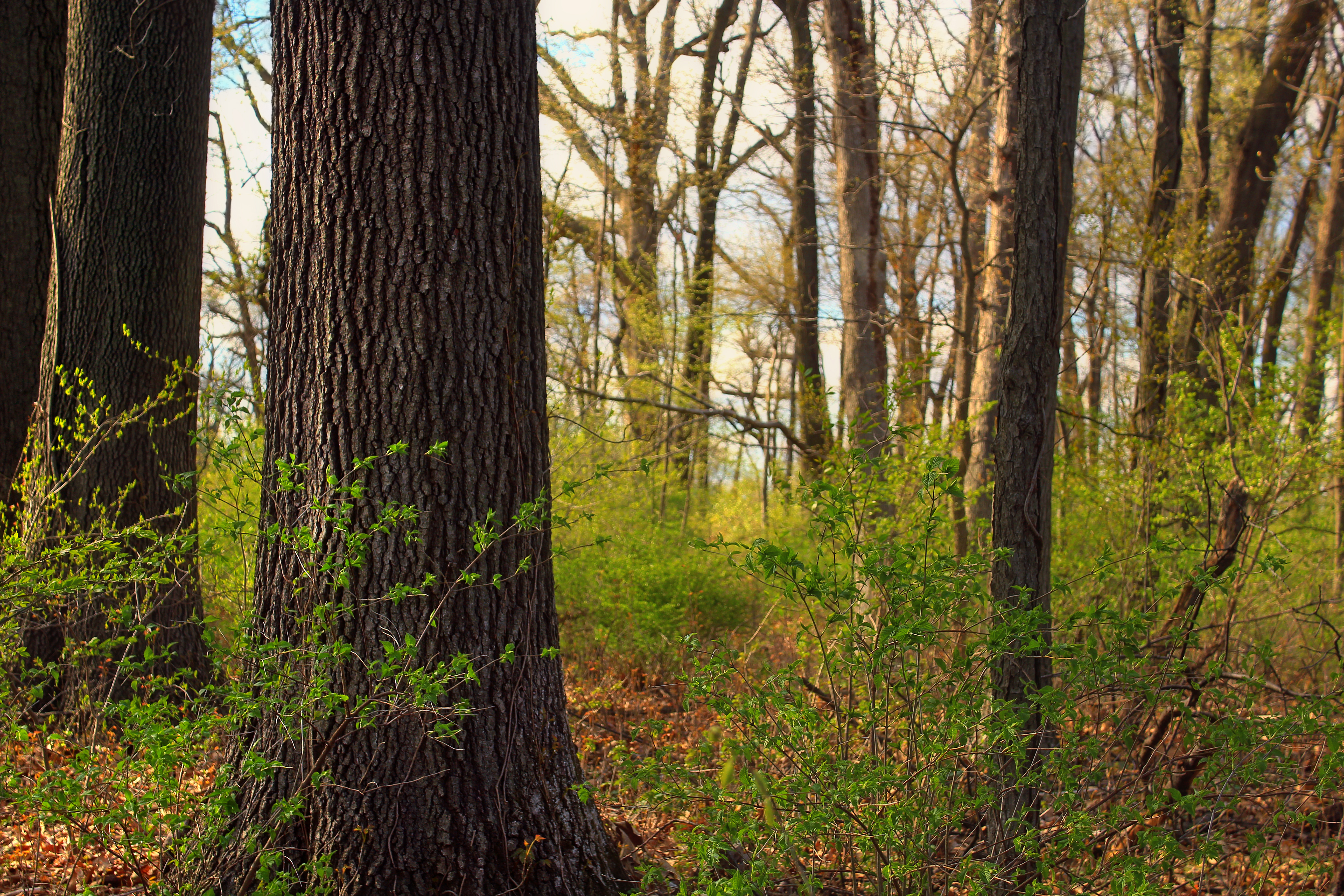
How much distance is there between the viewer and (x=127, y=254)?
4.63 meters

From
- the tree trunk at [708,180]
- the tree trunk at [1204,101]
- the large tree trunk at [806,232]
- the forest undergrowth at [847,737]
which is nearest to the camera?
the forest undergrowth at [847,737]

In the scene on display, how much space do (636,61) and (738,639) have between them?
31.1 ft

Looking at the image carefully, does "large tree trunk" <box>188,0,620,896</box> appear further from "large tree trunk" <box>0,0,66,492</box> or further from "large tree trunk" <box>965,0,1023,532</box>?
"large tree trunk" <box>965,0,1023,532</box>

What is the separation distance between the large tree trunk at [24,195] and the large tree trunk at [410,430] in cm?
303

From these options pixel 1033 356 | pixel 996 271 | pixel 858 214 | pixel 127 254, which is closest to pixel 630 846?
pixel 1033 356

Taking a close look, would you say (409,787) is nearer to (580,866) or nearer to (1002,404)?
(580,866)

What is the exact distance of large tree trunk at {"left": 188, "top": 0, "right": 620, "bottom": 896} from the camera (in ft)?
8.30

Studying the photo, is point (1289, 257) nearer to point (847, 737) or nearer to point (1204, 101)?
point (1204, 101)

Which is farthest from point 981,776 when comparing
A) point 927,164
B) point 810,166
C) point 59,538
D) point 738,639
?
point 810,166

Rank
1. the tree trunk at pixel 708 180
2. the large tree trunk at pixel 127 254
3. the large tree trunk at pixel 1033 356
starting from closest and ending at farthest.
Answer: the large tree trunk at pixel 1033 356, the large tree trunk at pixel 127 254, the tree trunk at pixel 708 180

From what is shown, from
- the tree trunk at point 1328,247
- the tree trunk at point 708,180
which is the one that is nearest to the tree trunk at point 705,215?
the tree trunk at point 708,180

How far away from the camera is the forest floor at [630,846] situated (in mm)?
2754

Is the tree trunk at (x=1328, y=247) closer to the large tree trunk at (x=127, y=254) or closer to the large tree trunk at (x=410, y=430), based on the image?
the large tree trunk at (x=410, y=430)

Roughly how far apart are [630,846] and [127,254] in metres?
3.86
